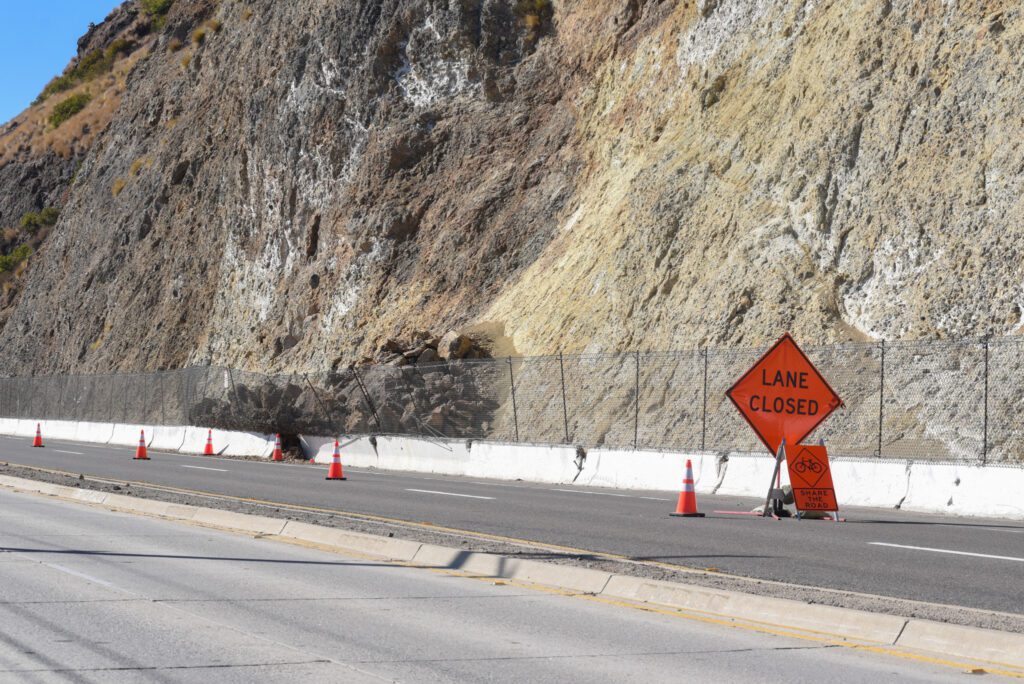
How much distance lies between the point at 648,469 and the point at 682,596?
13019 mm

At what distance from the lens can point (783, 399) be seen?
15203 millimetres

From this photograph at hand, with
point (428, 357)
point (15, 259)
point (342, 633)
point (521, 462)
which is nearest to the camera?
point (342, 633)

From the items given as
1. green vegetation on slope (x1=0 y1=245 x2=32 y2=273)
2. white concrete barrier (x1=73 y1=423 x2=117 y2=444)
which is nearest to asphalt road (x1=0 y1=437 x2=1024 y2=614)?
white concrete barrier (x1=73 y1=423 x2=117 y2=444)

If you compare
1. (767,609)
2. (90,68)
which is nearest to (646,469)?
(767,609)

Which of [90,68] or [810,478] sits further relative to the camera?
[90,68]

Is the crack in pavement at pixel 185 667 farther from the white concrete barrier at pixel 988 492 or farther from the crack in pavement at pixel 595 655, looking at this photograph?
the white concrete barrier at pixel 988 492

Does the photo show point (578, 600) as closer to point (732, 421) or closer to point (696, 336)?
point (732, 421)

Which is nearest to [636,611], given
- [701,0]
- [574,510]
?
[574,510]

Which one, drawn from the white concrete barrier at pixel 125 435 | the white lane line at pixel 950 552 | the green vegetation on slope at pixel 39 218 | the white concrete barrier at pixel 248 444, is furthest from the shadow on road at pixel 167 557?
the green vegetation on slope at pixel 39 218

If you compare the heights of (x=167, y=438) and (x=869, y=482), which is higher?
(x=869, y=482)

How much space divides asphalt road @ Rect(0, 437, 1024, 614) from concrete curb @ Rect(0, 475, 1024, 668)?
1.41 meters

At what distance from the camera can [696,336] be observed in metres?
28.8

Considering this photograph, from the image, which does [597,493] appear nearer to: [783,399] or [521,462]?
[521,462]

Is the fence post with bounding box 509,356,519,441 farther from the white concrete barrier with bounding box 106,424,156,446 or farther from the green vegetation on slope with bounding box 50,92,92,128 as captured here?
the green vegetation on slope with bounding box 50,92,92,128
